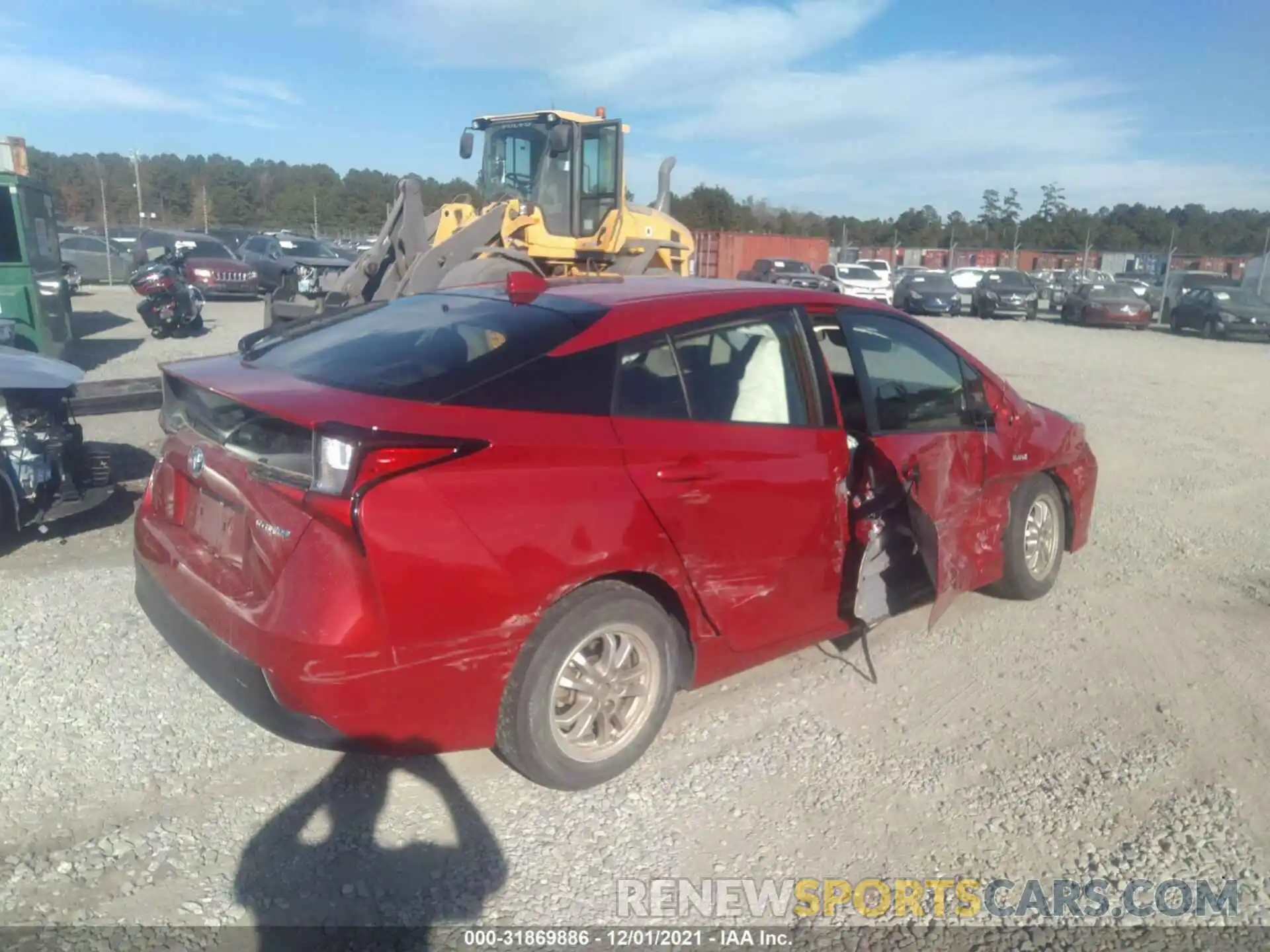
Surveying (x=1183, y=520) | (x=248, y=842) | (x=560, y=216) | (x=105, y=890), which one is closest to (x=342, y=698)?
(x=248, y=842)

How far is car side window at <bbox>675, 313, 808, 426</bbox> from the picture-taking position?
3744mm

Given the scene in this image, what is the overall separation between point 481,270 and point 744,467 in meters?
8.51

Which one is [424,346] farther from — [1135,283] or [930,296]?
[1135,283]

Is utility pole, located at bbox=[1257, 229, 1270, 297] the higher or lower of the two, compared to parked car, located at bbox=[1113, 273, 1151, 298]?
higher

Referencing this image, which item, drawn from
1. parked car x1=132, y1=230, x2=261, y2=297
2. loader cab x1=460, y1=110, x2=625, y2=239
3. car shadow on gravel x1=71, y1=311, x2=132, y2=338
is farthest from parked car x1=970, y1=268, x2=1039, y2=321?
car shadow on gravel x1=71, y1=311, x2=132, y2=338

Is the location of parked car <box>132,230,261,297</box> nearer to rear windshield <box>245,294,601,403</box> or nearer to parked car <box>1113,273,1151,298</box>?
rear windshield <box>245,294,601,403</box>

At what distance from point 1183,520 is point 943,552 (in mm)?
3798

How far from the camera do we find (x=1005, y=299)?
1238 inches

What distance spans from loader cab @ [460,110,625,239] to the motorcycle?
20.8 feet

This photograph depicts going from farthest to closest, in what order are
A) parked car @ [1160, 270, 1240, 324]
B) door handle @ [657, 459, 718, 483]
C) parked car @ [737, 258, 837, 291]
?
parked car @ [1160, 270, 1240, 324] < parked car @ [737, 258, 837, 291] < door handle @ [657, 459, 718, 483]

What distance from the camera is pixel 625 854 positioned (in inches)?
126

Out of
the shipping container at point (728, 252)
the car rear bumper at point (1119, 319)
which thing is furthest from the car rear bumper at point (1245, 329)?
the shipping container at point (728, 252)

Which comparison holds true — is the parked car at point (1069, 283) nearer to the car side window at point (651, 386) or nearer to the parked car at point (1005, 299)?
the parked car at point (1005, 299)

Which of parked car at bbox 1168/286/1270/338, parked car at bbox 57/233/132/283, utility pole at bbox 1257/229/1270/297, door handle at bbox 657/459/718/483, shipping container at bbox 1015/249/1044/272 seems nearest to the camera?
door handle at bbox 657/459/718/483
